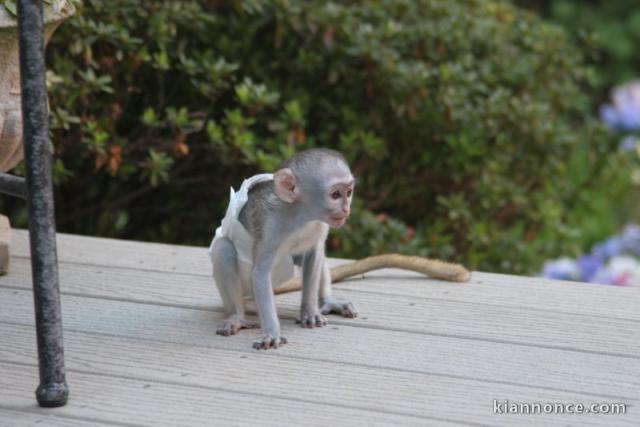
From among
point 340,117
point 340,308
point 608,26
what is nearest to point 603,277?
point 340,117

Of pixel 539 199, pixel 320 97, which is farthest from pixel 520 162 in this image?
pixel 320 97

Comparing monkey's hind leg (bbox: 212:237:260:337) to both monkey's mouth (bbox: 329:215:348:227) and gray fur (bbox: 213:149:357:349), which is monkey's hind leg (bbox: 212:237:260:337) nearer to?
gray fur (bbox: 213:149:357:349)

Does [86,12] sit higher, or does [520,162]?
[86,12]

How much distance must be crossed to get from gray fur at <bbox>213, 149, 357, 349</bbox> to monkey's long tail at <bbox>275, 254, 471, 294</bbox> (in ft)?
1.21

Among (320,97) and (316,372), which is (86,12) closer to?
(320,97)

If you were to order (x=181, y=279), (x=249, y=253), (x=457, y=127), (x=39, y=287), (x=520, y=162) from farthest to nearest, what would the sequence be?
(x=520, y=162) → (x=457, y=127) → (x=181, y=279) → (x=249, y=253) → (x=39, y=287)

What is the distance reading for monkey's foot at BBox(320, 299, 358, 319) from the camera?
3402mm

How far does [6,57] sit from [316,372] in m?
1.35

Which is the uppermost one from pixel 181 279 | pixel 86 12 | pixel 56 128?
pixel 86 12

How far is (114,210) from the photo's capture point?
17.7 ft

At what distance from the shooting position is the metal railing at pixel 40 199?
2.45m

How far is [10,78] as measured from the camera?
3.33m

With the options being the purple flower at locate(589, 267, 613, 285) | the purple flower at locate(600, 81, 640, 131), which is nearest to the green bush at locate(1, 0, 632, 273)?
the purple flower at locate(589, 267, 613, 285)

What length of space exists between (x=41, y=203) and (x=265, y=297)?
846 mm
